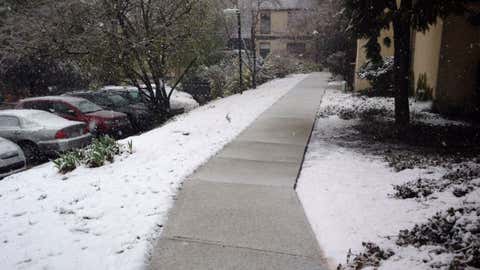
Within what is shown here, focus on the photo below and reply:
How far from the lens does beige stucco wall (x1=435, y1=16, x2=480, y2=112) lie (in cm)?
1090

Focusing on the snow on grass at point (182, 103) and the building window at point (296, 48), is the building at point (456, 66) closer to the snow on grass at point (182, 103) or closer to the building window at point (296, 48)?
the snow on grass at point (182, 103)

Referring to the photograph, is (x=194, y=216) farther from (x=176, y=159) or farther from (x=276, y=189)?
(x=176, y=159)

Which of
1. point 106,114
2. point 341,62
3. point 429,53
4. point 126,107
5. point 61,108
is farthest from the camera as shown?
point 341,62

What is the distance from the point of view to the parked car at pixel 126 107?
1351 centimetres

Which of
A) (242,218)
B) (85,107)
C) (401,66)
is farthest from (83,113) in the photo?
(401,66)

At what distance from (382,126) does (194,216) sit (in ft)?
21.6

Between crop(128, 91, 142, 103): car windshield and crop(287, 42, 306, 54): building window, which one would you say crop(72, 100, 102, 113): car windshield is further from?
crop(287, 42, 306, 54): building window

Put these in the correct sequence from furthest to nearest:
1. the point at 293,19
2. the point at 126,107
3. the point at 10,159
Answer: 1. the point at 293,19
2. the point at 126,107
3. the point at 10,159

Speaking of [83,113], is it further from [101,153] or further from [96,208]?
[96,208]

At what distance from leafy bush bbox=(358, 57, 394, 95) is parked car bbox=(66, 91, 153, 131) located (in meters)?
8.35

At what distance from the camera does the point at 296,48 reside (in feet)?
129

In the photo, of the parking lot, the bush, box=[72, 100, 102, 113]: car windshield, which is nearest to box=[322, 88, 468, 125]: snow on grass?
the bush

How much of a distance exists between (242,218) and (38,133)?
683cm

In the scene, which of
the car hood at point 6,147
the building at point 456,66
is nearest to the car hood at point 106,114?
the car hood at point 6,147
